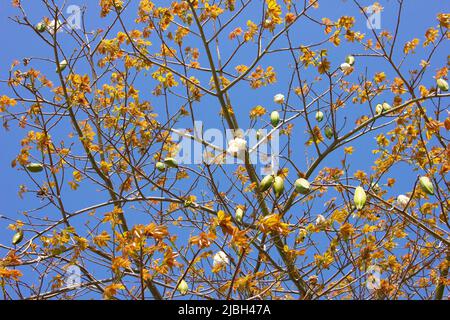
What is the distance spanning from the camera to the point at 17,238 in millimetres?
3500

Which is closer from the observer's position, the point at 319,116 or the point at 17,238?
the point at 17,238

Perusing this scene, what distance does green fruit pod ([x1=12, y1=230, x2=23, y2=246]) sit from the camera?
3492 mm

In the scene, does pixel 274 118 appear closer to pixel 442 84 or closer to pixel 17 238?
pixel 442 84

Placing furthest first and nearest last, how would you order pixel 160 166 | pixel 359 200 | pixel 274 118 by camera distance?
pixel 274 118, pixel 160 166, pixel 359 200

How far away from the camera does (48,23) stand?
13.9 feet

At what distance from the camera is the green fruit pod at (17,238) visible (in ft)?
11.5

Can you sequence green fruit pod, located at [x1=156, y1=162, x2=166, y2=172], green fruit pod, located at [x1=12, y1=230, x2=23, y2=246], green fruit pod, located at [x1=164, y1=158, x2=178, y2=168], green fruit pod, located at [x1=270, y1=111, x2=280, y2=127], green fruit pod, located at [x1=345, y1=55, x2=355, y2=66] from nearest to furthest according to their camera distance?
green fruit pod, located at [x1=12, y1=230, x2=23, y2=246] → green fruit pod, located at [x1=164, y1=158, x2=178, y2=168] → green fruit pod, located at [x1=156, y1=162, x2=166, y2=172] → green fruit pod, located at [x1=270, y1=111, x2=280, y2=127] → green fruit pod, located at [x1=345, y1=55, x2=355, y2=66]

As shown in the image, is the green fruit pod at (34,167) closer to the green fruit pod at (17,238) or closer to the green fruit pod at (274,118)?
the green fruit pod at (17,238)

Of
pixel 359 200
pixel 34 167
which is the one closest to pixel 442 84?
pixel 359 200

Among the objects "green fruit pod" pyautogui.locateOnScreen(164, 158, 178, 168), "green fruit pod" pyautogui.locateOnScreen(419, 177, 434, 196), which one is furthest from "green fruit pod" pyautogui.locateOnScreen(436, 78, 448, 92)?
"green fruit pod" pyautogui.locateOnScreen(164, 158, 178, 168)

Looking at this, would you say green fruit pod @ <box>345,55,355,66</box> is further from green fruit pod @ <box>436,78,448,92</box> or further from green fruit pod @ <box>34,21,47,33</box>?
green fruit pod @ <box>34,21,47,33</box>

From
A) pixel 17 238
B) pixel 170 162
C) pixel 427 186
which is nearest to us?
pixel 427 186

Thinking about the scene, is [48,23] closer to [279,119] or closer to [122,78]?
[122,78]

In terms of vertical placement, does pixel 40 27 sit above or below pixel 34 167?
above
